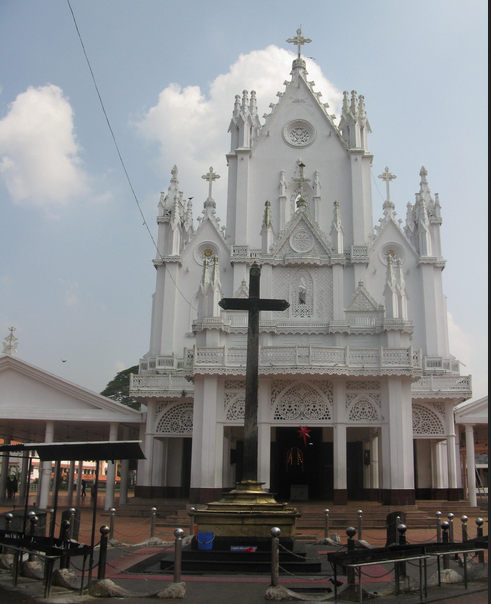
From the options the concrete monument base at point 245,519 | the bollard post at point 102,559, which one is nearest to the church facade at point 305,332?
the concrete monument base at point 245,519

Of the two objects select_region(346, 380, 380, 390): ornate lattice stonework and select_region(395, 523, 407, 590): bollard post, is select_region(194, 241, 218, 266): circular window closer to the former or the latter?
select_region(346, 380, 380, 390): ornate lattice stonework

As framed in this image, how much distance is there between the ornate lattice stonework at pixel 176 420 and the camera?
29641mm

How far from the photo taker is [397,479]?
2366cm

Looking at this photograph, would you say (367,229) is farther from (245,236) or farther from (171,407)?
(171,407)

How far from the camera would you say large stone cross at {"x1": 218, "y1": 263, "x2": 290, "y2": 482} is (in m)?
14.5

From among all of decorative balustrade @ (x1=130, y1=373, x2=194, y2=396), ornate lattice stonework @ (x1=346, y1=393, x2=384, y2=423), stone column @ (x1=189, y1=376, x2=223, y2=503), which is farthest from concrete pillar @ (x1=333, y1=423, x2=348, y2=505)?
decorative balustrade @ (x1=130, y1=373, x2=194, y2=396)

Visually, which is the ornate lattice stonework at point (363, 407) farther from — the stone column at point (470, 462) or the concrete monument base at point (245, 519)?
the concrete monument base at point (245, 519)

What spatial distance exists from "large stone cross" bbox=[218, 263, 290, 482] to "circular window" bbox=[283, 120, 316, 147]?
24364 millimetres

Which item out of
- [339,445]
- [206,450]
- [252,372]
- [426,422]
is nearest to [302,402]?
[339,445]

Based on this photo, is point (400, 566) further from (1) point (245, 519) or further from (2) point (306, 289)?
(2) point (306, 289)

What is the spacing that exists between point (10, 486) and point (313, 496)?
2283 centimetres

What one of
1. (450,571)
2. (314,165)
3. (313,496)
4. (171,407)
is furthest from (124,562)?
(314,165)

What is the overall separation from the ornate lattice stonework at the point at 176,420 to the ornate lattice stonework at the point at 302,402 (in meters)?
6.21

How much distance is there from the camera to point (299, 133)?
3922 cm
